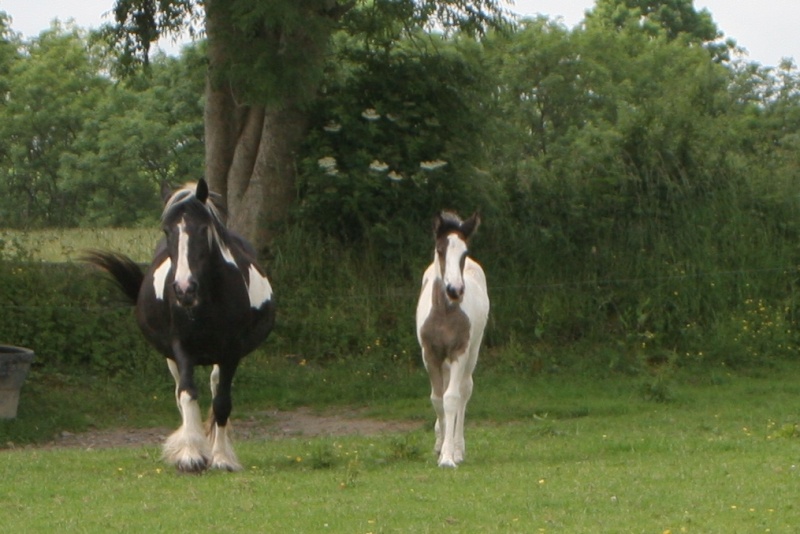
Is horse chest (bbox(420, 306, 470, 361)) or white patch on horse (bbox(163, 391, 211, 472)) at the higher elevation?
horse chest (bbox(420, 306, 470, 361))

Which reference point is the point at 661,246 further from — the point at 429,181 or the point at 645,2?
the point at 645,2

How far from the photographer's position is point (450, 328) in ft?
31.6

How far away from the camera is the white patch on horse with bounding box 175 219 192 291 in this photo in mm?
8273

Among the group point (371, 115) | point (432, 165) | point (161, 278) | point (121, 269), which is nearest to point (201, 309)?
point (161, 278)

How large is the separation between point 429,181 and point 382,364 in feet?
8.08

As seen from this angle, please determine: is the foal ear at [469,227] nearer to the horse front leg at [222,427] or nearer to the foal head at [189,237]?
the foal head at [189,237]

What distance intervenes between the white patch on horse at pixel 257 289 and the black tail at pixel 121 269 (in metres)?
1.59

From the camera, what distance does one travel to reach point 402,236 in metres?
16.4

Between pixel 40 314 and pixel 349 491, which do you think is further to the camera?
pixel 40 314

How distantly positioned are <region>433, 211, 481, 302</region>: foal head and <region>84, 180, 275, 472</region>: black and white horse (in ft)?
5.10

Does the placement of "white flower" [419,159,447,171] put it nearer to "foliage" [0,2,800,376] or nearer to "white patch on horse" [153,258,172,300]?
"foliage" [0,2,800,376]

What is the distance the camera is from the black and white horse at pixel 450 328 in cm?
916

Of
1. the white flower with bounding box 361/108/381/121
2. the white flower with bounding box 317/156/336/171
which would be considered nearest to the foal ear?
the white flower with bounding box 317/156/336/171

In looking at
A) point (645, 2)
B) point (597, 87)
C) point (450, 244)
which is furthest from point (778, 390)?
point (645, 2)
